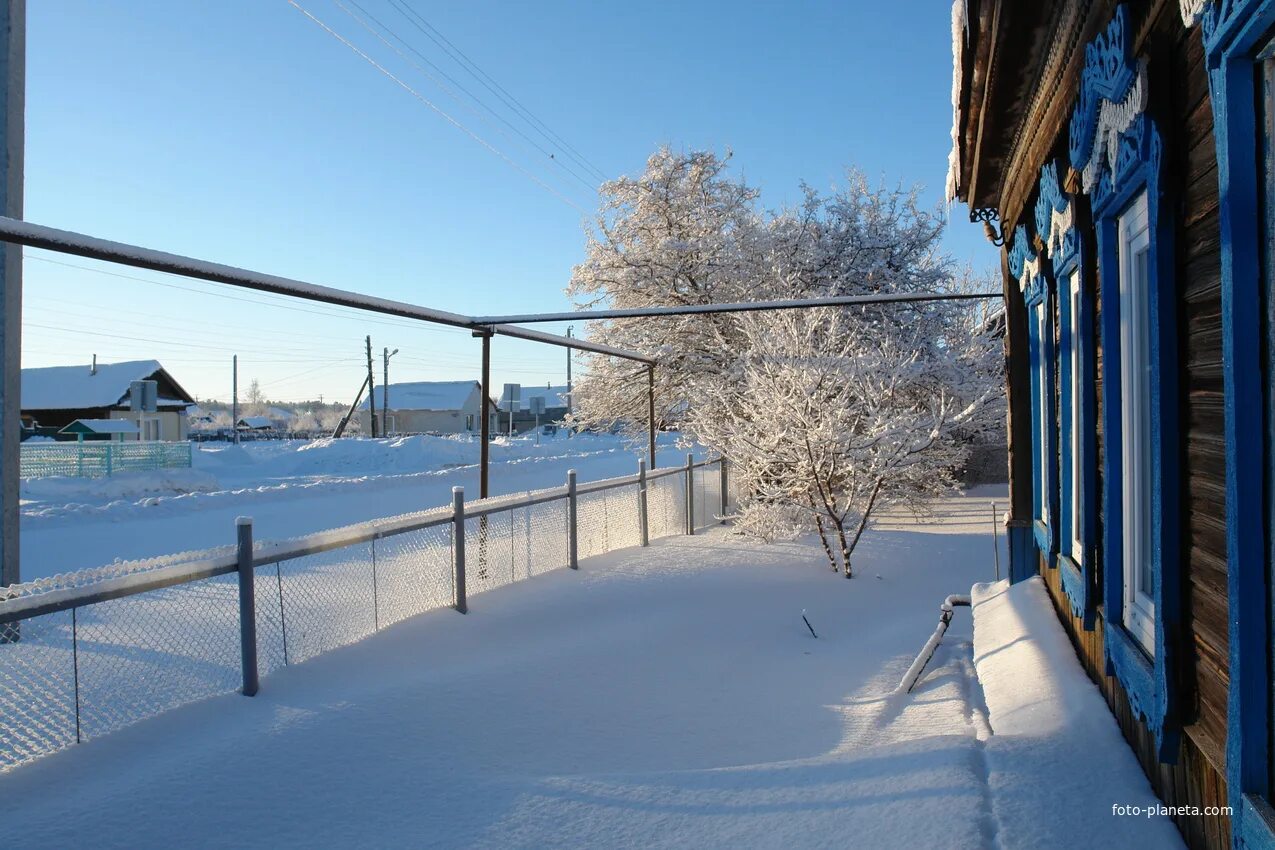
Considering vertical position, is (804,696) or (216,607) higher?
(216,607)

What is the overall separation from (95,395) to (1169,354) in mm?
48704

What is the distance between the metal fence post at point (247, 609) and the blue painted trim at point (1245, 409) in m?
5.02

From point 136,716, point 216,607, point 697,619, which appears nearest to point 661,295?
point 697,619

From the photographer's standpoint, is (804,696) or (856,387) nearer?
(804,696)

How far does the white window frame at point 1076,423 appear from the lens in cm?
390

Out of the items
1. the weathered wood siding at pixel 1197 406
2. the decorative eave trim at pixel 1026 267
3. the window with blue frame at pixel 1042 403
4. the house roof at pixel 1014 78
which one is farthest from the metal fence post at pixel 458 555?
the weathered wood siding at pixel 1197 406

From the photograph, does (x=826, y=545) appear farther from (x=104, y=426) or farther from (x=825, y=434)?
(x=104, y=426)

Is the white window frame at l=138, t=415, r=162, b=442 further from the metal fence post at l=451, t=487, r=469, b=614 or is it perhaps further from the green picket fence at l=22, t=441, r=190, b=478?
the metal fence post at l=451, t=487, r=469, b=614

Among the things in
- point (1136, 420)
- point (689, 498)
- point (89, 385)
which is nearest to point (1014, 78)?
point (1136, 420)

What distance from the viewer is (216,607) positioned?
7391mm

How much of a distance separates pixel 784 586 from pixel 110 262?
25.6ft

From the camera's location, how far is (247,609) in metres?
5.45

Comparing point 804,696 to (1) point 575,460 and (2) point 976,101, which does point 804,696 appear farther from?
(1) point 575,460

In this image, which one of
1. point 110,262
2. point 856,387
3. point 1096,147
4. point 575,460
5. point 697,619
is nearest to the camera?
point 1096,147
